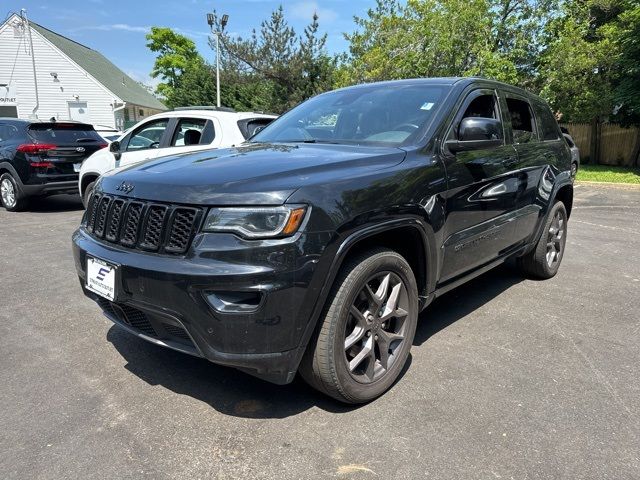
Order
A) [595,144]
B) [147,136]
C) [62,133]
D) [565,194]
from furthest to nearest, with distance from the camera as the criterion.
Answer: [595,144] → [62,133] → [147,136] → [565,194]

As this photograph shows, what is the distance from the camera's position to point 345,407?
274 cm

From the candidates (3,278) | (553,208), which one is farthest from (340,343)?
(3,278)

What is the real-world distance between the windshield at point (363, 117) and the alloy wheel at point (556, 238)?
7.49 ft

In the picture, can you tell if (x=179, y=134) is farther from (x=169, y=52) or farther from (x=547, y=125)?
(x=169, y=52)

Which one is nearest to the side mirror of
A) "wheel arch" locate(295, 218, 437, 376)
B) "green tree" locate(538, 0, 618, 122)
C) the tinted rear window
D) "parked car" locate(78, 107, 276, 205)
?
"wheel arch" locate(295, 218, 437, 376)

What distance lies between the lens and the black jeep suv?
7.36 feet

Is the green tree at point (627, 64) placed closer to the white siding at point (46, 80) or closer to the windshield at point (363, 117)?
the windshield at point (363, 117)

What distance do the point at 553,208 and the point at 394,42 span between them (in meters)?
16.7

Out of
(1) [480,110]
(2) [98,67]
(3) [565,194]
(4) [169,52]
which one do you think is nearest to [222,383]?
(1) [480,110]

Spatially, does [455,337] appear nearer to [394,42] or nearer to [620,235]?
[620,235]

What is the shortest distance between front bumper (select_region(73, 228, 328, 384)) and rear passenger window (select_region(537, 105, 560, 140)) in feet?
11.3

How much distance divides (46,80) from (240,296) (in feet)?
114

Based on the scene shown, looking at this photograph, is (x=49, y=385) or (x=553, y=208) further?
(x=553, y=208)

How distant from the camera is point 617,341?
3.62m
